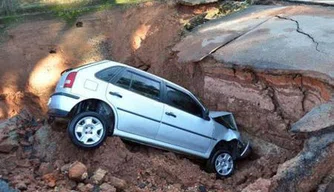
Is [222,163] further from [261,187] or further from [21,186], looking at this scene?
[21,186]

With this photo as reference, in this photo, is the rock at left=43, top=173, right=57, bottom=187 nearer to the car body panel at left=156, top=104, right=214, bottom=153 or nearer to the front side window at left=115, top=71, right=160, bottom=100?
the front side window at left=115, top=71, right=160, bottom=100

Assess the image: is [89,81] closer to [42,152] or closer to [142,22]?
[42,152]

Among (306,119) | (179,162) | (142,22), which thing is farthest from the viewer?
(142,22)

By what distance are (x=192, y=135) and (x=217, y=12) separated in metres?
5.60

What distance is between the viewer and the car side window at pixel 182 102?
8391 mm

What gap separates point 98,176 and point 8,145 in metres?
1.88

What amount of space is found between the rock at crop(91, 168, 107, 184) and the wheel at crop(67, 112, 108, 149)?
582 mm

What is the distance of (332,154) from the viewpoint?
224 inches

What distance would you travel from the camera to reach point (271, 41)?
9617 millimetres

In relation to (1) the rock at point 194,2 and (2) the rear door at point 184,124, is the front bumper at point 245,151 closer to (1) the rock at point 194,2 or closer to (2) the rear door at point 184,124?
(2) the rear door at point 184,124

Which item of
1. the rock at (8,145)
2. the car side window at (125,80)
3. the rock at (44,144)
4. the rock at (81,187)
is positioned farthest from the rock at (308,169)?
the rock at (8,145)

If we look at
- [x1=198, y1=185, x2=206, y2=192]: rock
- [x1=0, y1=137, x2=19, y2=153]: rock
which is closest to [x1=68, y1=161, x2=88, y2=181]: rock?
[x1=0, y1=137, x2=19, y2=153]: rock

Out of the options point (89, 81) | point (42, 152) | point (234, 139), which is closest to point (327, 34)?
point (234, 139)

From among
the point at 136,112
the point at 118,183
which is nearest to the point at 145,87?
the point at 136,112
